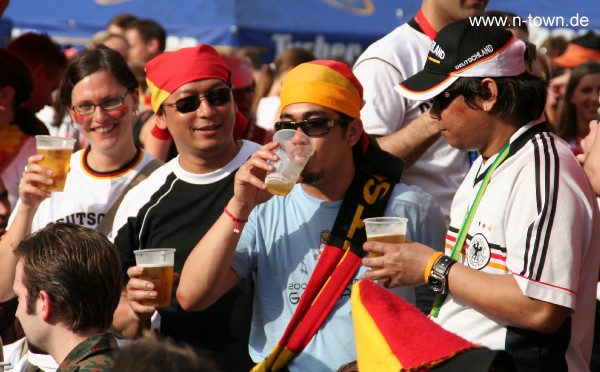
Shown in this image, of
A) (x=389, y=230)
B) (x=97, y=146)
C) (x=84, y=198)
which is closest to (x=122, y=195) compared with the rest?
(x=84, y=198)

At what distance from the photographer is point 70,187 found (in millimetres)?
5207

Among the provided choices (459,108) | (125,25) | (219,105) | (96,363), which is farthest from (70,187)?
(125,25)

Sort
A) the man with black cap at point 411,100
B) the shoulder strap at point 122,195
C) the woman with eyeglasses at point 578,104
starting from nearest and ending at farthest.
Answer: the man with black cap at point 411,100 → the shoulder strap at point 122,195 → the woman with eyeglasses at point 578,104

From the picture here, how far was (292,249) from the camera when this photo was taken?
4.05 metres

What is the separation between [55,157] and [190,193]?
0.75 metres

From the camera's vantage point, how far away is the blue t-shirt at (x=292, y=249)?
3.97m

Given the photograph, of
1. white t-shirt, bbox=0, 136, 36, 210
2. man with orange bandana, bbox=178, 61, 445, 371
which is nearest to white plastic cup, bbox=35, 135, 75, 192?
man with orange bandana, bbox=178, 61, 445, 371

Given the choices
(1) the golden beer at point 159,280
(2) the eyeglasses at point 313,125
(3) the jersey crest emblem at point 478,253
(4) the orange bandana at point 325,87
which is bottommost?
(1) the golden beer at point 159,280

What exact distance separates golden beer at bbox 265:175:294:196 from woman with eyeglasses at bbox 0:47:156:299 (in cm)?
157

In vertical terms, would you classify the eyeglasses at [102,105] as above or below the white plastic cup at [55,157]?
above

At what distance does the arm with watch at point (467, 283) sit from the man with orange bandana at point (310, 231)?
1.60 feet

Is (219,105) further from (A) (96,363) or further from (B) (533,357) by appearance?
(B) (533,357)

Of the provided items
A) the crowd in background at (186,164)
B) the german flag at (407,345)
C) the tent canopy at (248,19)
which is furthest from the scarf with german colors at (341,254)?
the tent canopy at (248,19)

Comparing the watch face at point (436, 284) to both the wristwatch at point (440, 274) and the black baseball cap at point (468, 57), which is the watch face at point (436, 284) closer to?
the wristwatch at point (440, 274)
